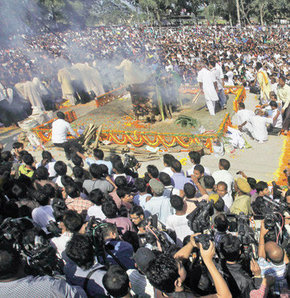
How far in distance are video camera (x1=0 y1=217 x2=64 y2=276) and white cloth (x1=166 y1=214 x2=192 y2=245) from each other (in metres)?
1.37

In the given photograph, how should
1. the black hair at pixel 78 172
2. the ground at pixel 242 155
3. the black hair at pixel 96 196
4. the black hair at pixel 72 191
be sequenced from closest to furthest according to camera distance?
the black hair at pixel 96 196, the black hair at pixel 72 191, the black hair at pixel 78 172, the ground at pixel 242 155

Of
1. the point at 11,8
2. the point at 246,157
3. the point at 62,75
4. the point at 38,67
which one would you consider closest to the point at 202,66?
the point at 246,157

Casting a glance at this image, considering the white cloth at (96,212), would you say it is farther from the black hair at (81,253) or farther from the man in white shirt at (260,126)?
the man in white shirt at (260,126)

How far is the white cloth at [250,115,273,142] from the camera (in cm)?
717

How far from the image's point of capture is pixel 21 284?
2.00 m

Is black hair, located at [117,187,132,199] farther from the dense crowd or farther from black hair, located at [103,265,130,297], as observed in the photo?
black hair, located at [103,265,130,297]

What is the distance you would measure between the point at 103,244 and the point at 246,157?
16.3 ft

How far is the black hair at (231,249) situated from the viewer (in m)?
2.44

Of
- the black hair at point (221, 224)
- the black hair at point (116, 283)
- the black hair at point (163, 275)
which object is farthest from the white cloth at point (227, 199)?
the black hair at point (116, 283)

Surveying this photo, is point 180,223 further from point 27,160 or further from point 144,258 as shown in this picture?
point 27,160

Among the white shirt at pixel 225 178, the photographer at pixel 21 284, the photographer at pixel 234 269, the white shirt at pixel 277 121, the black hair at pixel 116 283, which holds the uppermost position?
the photographer at pixel 21 284

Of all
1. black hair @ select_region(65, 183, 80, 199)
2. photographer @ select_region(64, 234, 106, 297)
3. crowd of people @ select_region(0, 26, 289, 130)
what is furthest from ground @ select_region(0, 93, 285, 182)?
photographer @ select_region(64, 234, 106, 297)

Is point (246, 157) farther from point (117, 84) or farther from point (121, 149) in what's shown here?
point (117, 84)

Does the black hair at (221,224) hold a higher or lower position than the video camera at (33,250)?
lower
